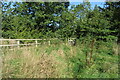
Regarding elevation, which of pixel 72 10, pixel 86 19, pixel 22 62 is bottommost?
pixel 22 62

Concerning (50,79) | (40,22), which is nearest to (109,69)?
(50,79)

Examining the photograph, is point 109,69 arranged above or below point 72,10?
below

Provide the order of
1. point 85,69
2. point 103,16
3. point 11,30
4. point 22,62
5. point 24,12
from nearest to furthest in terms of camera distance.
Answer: point 22,62 < point 85,69 < point 11,30 < point 103,16 < point 24,12

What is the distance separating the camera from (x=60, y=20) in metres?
10.3

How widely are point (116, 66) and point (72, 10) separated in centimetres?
824

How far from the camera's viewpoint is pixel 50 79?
2133mm

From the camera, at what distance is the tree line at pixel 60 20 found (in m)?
8.57

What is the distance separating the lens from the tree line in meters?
8.57

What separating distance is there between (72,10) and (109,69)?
8.34 meters

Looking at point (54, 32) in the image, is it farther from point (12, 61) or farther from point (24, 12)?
point (12, 61)

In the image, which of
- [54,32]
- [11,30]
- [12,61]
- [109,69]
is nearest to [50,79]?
[12,61]

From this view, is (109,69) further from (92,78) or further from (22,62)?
(22,62)

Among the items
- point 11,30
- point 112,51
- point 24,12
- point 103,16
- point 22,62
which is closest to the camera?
point 22,62

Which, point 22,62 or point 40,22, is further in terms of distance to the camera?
point 40,22
